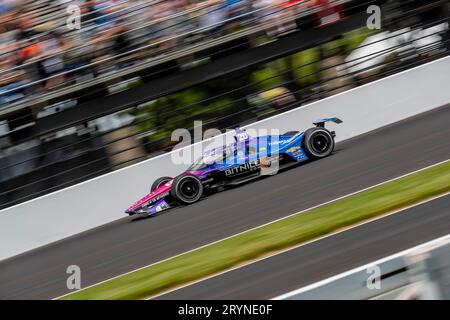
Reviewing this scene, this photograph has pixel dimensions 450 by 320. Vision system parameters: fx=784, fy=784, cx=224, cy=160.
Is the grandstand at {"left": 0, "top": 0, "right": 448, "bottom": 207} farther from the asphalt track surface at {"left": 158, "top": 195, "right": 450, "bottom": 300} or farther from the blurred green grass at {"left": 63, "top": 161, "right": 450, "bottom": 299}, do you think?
the asphalt track surface at {"left": 158, "top": 195, "right": 450, "bottom": 300}

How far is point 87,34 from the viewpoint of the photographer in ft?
41.0

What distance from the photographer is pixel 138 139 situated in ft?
42.4

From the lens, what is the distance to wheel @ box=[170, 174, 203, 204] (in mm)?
11641

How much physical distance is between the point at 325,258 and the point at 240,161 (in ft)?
16.3

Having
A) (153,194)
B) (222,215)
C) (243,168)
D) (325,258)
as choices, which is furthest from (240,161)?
(325,258)

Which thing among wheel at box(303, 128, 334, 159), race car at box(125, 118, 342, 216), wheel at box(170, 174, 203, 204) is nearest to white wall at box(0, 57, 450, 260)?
race car at box(125, 118, 342, 216)

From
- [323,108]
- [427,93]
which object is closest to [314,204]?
[323,108]

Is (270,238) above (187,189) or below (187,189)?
below

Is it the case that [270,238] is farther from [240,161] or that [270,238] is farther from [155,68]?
[155,68]

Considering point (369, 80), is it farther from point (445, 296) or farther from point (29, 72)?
point (445, 296)

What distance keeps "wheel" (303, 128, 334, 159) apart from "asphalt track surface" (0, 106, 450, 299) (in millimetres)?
200

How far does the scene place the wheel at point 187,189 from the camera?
1164cm

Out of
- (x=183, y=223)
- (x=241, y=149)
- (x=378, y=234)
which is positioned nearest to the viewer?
(x=378, y=234)

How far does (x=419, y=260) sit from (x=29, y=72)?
9.14 metres
